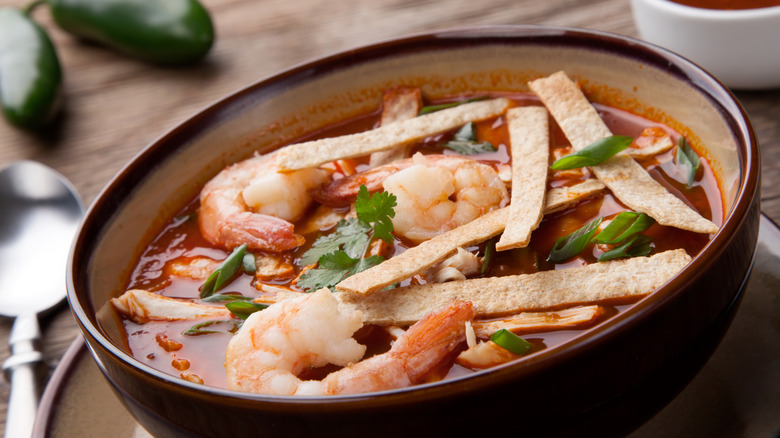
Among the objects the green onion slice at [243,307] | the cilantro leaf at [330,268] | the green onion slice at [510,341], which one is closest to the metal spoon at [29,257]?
the green onion slice at [243,307]

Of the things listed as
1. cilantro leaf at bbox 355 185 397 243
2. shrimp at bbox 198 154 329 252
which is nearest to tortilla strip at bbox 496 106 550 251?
cilantro leaf at bbox 355 185 397 243

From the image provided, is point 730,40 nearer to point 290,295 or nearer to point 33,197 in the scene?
point 290,295

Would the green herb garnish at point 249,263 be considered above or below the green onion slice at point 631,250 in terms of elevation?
below

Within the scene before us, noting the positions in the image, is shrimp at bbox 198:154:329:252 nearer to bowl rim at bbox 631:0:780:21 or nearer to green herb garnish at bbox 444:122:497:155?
green herb garnish at bbox 444:122:497:155

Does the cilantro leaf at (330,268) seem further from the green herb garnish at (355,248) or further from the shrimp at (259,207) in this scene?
the shrimp at (259,207)

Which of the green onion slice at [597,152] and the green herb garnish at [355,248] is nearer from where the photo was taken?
the green herb garnish at [355,248]

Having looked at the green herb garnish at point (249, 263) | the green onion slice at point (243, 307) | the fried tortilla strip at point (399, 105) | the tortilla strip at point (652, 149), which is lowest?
the green herb garnish at point (249, 263)
